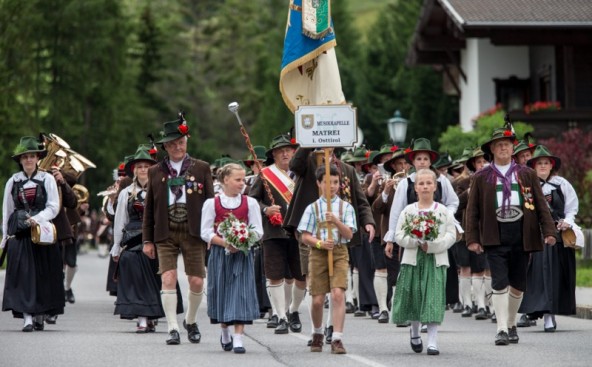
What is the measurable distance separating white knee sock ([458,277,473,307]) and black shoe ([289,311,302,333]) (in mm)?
4047

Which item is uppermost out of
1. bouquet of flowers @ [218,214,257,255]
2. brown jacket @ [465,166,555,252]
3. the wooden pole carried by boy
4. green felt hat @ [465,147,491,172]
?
green felt hat @ [465,147,491,172]

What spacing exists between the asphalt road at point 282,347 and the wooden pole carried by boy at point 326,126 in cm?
192

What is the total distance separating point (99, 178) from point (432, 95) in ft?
71.7

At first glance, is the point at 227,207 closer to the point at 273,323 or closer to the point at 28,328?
the point at 273,323

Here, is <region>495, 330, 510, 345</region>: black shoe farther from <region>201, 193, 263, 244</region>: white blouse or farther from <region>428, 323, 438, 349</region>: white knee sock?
<region>201, 193, 263, 244</region>: white blouse

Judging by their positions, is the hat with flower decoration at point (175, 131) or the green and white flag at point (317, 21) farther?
the green and white flag at point (317, 21)

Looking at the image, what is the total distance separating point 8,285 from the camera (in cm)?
1678

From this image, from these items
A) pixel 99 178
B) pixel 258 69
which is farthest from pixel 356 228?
pixel 258 69

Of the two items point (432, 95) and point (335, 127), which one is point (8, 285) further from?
point (432, 95)

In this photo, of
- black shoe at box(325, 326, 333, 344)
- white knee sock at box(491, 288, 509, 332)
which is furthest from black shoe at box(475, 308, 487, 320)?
black shoe at box(325, 326, 333, 344)

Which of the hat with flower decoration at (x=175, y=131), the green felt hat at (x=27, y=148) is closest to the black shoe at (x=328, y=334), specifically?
the hat with flower decoration at (x=175, y=131)

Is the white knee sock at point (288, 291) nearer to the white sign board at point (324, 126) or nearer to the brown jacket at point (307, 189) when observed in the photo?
the brown jacket at point (307, 189)

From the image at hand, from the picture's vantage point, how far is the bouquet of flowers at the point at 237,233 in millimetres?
13664

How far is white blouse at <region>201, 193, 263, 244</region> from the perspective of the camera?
13820mm
